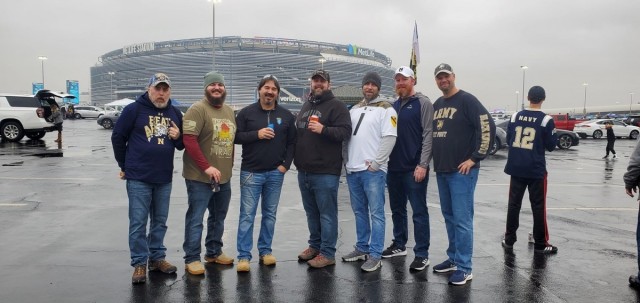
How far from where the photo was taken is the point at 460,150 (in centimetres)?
436

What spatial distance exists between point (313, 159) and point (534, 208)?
9.31 feet

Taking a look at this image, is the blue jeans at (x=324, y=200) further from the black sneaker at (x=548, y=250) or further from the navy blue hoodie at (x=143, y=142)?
the black sneaker at (x=548, y=250)

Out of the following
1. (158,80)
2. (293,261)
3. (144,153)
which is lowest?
(293,261)

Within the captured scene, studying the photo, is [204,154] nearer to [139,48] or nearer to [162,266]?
[162,266]

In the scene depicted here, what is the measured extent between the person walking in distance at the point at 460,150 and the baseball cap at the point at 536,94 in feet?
4.79

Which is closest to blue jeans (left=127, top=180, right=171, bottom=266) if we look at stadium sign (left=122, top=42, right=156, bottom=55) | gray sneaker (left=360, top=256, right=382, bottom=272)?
gray sneaker (left=360, top=256, right=382, bottom=272)

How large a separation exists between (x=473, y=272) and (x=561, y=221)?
327cm

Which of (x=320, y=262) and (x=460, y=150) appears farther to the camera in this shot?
(x=320, y=262)

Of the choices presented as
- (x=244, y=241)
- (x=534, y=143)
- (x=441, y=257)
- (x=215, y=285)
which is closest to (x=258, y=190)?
(x=244, y=241)

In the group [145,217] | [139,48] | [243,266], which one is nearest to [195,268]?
→ [243,266]

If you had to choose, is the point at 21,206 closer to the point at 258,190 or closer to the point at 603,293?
the point at 258,190

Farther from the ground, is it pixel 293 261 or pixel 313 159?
pixel 313 159

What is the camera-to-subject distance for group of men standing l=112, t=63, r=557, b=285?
14.1 ft

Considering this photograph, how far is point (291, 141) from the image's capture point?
4812 millimetres
